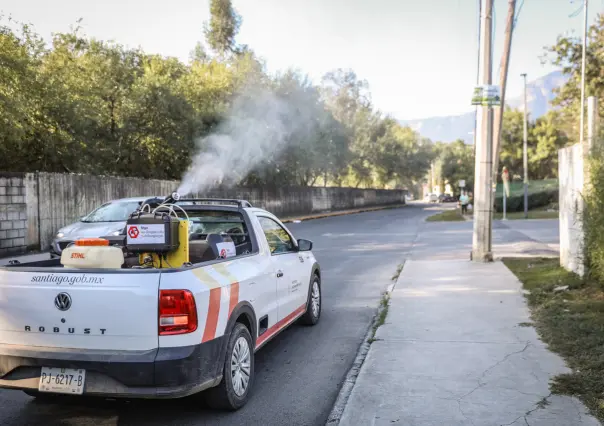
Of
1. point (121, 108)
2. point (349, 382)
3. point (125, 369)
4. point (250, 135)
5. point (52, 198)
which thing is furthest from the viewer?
point (121, 108)

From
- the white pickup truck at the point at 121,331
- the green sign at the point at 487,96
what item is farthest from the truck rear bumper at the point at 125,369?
the green sign at the point at 487,96

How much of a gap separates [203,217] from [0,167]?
55.1 ft

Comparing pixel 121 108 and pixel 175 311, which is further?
pixel 121 108

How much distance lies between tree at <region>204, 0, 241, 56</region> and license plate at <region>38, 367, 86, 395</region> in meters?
51.9

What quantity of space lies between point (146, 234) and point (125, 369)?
1.24 meters

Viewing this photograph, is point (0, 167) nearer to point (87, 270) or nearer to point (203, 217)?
point (203, 217)

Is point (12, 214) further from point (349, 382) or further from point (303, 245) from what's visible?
point (349, 382)

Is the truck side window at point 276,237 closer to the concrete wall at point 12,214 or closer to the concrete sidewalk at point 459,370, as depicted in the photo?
the concrete sidewalk at point 459,370

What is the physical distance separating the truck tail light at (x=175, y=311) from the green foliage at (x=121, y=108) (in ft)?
42.7

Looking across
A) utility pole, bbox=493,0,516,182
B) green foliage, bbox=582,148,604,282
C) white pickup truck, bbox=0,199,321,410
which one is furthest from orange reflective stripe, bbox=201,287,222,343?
utility pole, bbox=493,0,516,182

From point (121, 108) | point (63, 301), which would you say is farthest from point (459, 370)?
point (121, 108)

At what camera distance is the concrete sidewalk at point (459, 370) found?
4.10m

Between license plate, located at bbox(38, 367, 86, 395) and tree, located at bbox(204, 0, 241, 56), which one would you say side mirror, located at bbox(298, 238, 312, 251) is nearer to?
license plate, located at bbox(38, 367, 86, 395)

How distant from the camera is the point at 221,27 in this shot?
2098 inches
